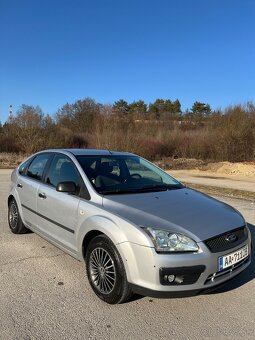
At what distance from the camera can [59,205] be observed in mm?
4715

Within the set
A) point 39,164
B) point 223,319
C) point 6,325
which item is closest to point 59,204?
point 39,164

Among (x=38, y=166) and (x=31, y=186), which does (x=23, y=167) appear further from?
(x=31, y=186)

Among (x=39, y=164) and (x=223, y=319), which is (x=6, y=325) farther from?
(x=39, y=164)

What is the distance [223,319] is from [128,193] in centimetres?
170

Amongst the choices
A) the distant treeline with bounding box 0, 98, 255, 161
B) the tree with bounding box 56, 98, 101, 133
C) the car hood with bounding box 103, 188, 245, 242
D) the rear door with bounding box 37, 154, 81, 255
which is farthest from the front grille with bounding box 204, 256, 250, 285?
the tree with bounding box 56, 98, 101, 133

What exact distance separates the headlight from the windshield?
105cm

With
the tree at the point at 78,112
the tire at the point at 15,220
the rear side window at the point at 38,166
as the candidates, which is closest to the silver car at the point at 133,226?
the rear side window at the point at 38,166

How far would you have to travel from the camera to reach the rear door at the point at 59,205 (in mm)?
4484

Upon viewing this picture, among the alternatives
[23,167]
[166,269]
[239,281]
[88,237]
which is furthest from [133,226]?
[23,167]

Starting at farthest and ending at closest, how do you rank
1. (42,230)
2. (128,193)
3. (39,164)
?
(39,164) < (42,230) < (128,193)

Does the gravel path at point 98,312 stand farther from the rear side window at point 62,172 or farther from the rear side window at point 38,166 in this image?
the rear side window at point 38,166

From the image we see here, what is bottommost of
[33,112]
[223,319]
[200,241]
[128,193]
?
[223,319]

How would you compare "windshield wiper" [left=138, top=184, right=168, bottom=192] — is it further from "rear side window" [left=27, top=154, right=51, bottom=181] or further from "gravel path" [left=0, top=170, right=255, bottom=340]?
"rear side window" [left=27, top=154, right=51, bottom=181]

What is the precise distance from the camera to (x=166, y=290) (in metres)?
3.47
